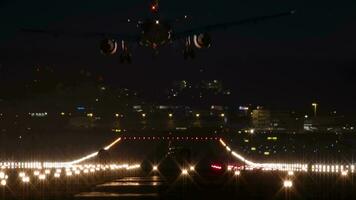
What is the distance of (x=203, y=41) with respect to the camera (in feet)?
226

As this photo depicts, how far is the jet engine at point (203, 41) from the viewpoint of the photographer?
68.6 meters

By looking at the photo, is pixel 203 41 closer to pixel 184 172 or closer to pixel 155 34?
pixel 155 34

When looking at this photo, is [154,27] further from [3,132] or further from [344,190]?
[3,132]

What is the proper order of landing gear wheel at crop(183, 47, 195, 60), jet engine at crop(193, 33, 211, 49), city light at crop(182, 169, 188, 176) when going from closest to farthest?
city light at crop(182, 169, 188, 176), jet engine at crop(193, 33, 211, 49), landing gear wheel at crop(183, 47, 195, 60)

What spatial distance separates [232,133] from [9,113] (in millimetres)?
61461

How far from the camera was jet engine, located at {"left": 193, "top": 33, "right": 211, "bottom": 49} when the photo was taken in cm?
6856

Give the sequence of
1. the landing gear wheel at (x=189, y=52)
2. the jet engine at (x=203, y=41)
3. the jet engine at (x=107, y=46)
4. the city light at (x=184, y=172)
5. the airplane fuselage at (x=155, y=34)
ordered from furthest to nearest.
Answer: the landing gear wheel at (x=189, y=52)
the jet engine at (x=107, y=46)
the jet engine at (x=203, y=41)
the airplane fuselage at (x=155, y=34)
the city light at (x=184, y=172)

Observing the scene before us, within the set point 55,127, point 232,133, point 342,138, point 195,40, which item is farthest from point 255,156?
point 195,40

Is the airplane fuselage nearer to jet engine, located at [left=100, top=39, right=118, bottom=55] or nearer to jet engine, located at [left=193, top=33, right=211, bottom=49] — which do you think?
jet engine, located at [left=193, top=33, right=211, bottom=49]

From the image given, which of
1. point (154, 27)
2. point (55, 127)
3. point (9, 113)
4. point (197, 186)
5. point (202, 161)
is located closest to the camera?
point (197, 186)

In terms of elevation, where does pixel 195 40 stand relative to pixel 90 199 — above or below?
above

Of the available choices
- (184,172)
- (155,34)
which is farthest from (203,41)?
(184,172)

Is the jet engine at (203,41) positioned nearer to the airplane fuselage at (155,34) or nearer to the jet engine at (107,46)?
the airplane fuselage at (155,34)

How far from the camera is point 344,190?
52.3 m
